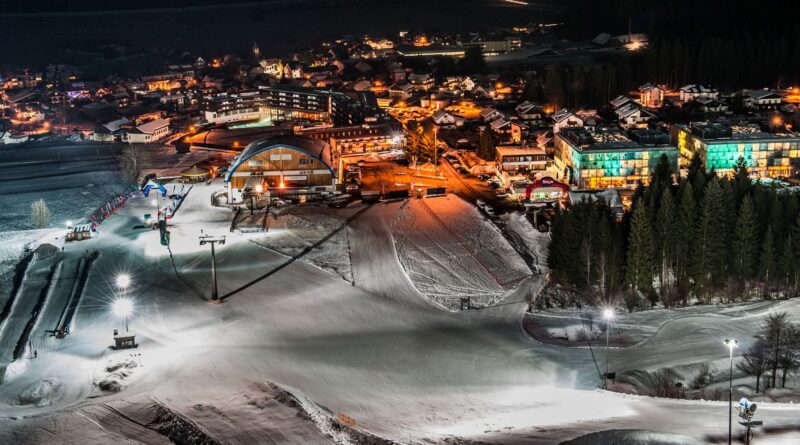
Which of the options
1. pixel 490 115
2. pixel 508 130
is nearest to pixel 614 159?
pixel 508 130

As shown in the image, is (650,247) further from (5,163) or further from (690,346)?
(5,163)

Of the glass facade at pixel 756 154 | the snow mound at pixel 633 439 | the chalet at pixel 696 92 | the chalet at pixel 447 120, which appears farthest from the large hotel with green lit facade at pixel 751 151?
the snow mound at pixel 633 439

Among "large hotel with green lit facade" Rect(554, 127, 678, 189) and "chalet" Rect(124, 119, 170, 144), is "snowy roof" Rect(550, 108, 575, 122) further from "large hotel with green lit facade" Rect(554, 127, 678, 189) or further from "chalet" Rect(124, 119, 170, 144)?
"chalet" Rect(124, 119, 170, 144)

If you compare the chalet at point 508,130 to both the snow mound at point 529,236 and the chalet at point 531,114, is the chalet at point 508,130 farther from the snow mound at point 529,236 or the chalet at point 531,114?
the snow mound at point 529,236

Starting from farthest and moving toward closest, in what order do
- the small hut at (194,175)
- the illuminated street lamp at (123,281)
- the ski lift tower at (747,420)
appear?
1. the small hut at (194,175)
2. the illuminated street lamp at (123,281)
3. the ski lift tower at (747,420)

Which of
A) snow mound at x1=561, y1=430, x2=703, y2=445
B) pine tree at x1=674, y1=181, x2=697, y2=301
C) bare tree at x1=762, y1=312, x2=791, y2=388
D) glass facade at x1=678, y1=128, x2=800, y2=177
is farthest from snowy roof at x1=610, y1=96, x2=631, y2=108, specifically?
snow mound at x1=561, y1=430, x2=703, y2=445

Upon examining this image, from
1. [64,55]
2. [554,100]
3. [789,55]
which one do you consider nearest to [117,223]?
[554,100]
